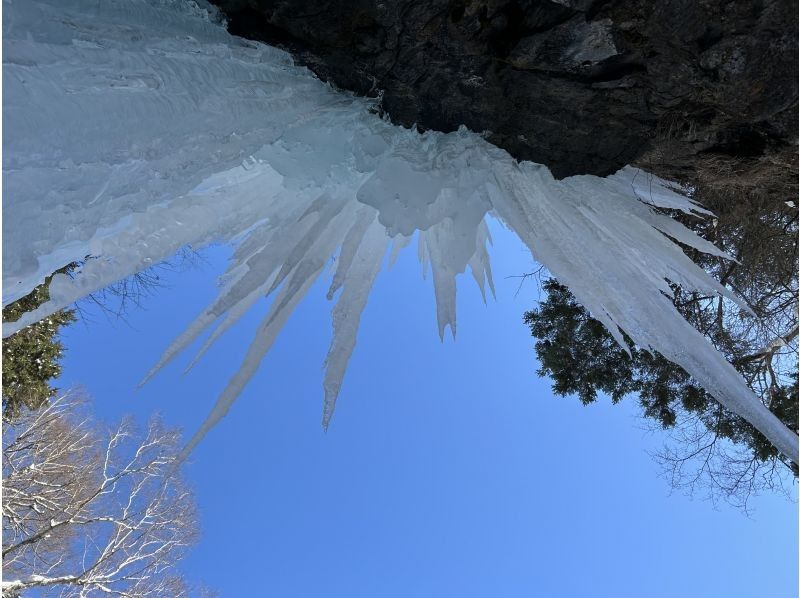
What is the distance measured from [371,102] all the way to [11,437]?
321 centimetres

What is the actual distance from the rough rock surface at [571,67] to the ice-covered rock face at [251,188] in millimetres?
51

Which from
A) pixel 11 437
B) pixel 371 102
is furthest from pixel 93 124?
pixel 11 437

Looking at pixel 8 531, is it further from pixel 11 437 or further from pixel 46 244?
pixel 46 244

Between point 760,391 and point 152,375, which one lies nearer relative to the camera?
point 152,375

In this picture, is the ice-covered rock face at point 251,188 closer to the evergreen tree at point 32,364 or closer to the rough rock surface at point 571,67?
the rough rock surface at point 571,67

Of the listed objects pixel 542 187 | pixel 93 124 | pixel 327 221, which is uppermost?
pixel 542 187

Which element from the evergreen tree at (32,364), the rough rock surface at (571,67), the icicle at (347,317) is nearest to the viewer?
the rough rock surface at (571,67)

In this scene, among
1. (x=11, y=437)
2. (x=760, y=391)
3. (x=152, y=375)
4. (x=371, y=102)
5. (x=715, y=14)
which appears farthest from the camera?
(x=11, y=437)

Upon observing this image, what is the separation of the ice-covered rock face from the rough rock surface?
0.17ft

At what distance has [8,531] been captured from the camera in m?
3.37

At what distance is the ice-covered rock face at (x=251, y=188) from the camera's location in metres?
0.90

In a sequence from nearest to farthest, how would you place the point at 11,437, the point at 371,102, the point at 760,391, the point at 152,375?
the point at 152,375 < the point at 371,102 < the point at 760,391 < the point at 11,437

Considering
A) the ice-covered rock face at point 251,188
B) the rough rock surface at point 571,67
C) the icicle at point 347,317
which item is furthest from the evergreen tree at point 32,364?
the rough rock surface at point 571,67

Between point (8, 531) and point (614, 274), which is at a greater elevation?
point (614, 274)
